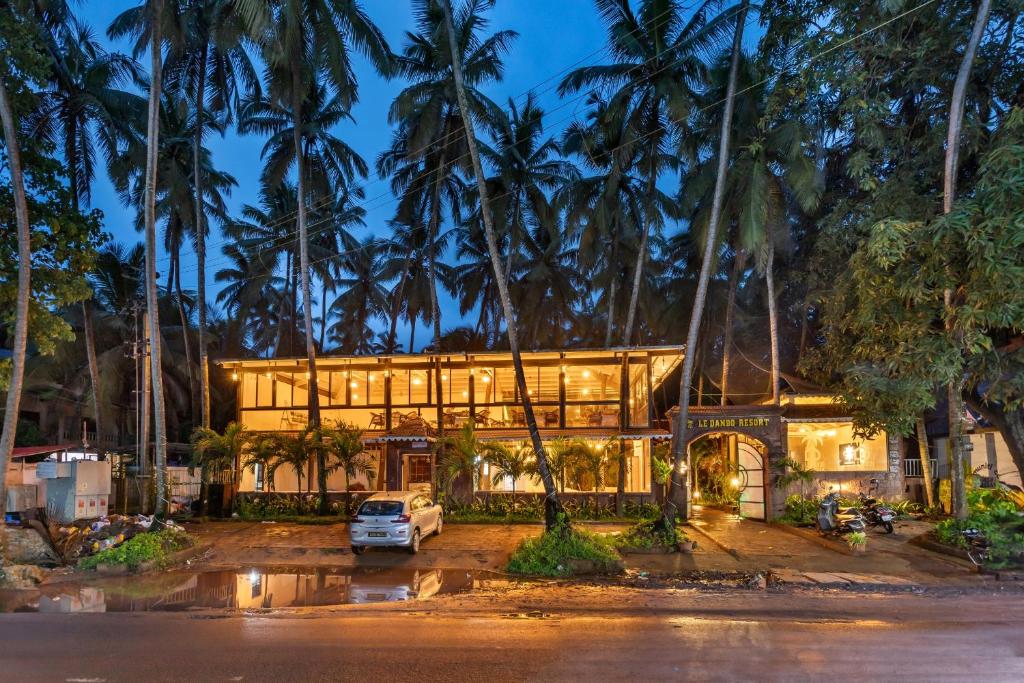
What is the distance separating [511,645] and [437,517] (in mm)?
10414

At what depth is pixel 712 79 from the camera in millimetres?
21531

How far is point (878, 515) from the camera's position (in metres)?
17.4

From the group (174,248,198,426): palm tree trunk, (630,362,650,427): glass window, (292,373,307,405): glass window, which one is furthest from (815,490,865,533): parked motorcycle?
(174,248,198,426): palm tree trunk

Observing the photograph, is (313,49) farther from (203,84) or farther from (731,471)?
(731,471)

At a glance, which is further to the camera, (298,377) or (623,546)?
(298,377)

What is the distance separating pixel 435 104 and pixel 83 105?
39.5 feet

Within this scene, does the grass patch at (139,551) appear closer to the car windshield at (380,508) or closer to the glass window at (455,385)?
the car windshield at (380,508)

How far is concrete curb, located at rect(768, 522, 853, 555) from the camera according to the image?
14.9 meters

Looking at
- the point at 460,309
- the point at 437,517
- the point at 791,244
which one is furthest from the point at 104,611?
the point at 460,309

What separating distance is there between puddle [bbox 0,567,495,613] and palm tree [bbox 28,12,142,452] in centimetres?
Result: 1481

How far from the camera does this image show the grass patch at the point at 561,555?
12.4 metres

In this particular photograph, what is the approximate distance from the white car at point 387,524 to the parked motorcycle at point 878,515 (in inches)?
478

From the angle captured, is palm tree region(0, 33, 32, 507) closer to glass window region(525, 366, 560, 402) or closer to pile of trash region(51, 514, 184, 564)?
pile of trash region(51, 514, 184, 564)

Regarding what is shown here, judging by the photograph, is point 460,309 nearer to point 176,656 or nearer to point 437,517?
point 437,517
